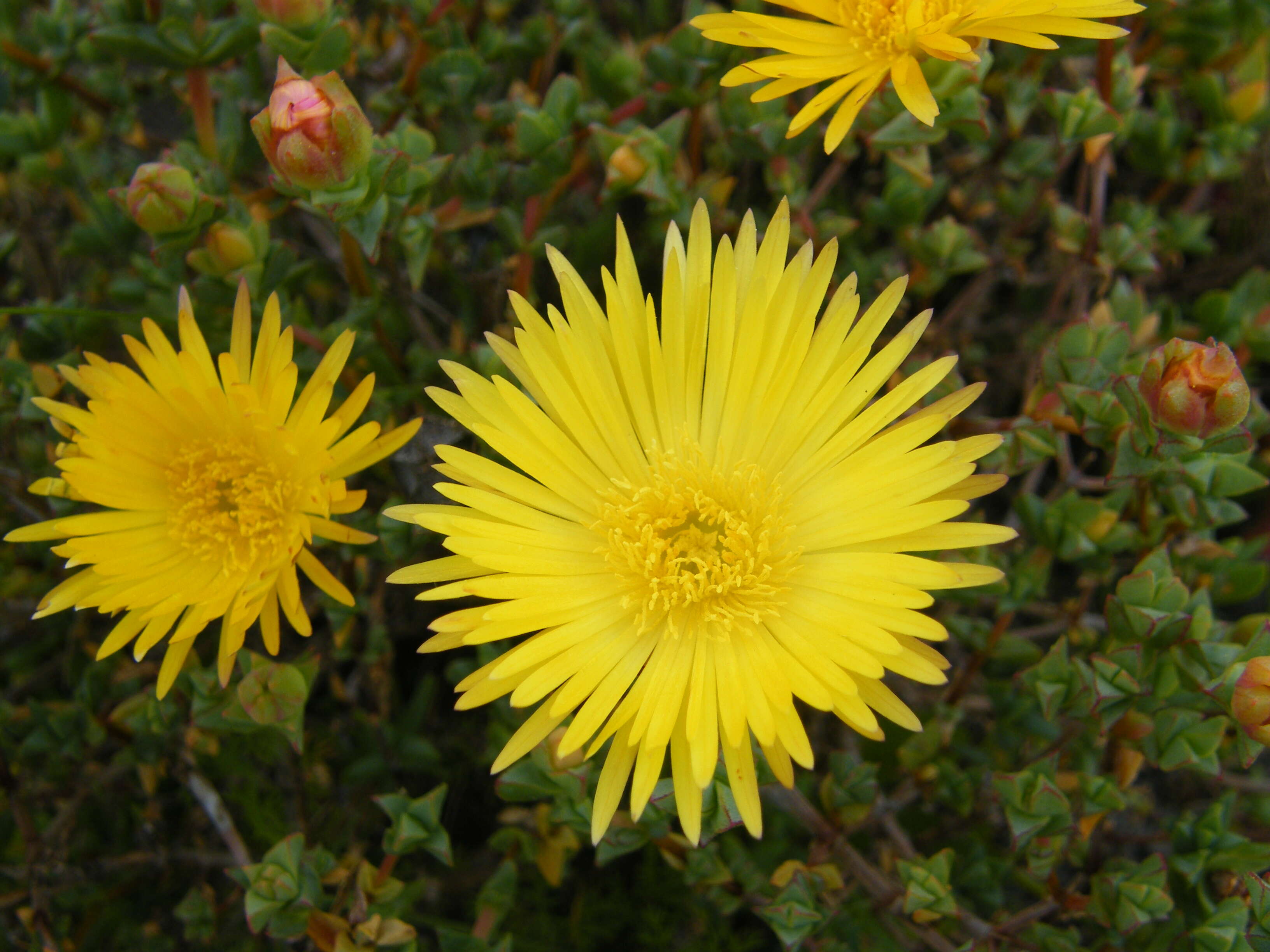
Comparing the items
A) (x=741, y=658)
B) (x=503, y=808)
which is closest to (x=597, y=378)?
(x=741, y=658)

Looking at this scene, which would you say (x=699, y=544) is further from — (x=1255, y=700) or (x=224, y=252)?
(x=224, y=252)

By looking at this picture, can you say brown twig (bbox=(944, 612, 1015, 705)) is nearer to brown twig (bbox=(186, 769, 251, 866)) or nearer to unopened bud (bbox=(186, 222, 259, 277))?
brown twig (bbox=(186, 769, 251, 866))

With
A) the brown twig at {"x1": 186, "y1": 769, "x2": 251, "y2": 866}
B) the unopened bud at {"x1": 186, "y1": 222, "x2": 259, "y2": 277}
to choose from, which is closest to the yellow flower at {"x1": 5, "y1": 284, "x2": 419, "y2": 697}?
the unopened bud at {"x1": 186, "y1": 222, "x2": 259, "y2": 277}

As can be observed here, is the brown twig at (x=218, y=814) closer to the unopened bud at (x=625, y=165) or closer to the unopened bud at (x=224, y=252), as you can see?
the unopened bud at (x=224, y=252)

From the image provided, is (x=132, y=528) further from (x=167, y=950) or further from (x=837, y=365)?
(x=837, y=365)

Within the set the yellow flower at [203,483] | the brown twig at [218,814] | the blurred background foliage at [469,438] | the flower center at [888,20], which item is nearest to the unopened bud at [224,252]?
the blurred background foliage at [469,438]

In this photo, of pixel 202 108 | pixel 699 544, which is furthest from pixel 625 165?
pixel 202 108

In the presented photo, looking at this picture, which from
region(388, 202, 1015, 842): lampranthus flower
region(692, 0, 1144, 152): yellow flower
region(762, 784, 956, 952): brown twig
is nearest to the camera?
region(388, 202, 1015, 842): lampranthus flower
